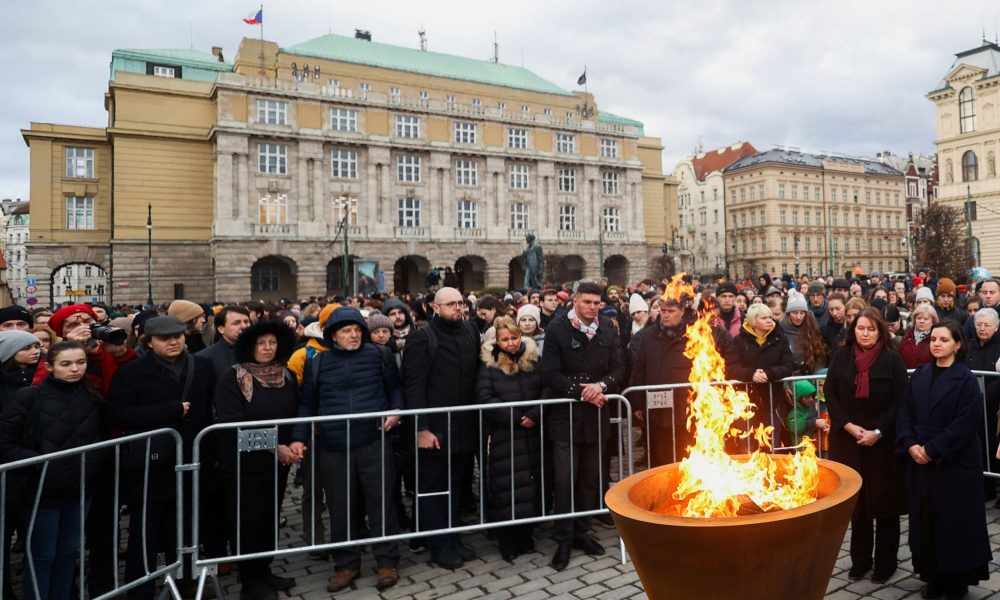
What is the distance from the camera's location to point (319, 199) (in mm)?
45969

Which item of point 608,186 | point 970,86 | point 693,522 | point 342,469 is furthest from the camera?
point 608,186

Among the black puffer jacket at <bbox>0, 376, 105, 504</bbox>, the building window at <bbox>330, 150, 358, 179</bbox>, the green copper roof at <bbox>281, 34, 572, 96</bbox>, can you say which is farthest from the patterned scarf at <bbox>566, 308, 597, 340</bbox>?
the green copper roof at <bbox>281, 34, 572, 96</bbox>

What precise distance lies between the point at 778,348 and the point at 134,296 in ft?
152

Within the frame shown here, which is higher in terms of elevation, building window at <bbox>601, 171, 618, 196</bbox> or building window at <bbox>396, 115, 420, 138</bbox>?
building window at <bbox>396, 115, 420, 138</bbox>

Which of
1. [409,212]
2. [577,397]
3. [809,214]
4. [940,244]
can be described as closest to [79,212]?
[409,212]

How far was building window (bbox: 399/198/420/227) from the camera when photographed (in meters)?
49.1

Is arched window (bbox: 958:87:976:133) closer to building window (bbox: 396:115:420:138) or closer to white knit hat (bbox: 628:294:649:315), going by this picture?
building window (bbox: 396:115:420:138)

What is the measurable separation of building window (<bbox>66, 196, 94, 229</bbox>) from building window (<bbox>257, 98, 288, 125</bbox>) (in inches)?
555

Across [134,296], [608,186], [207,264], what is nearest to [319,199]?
[207,264]

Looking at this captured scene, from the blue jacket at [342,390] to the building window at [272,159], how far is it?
140 feet

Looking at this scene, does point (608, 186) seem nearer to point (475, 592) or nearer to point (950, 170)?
point (950, 170)

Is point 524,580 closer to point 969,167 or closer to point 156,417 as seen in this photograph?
point 156,417

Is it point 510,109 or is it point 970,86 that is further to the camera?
point 510,109

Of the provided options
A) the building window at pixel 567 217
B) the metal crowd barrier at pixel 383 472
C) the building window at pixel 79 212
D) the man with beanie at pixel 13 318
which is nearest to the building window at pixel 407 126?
the building window at pixel 567 217
